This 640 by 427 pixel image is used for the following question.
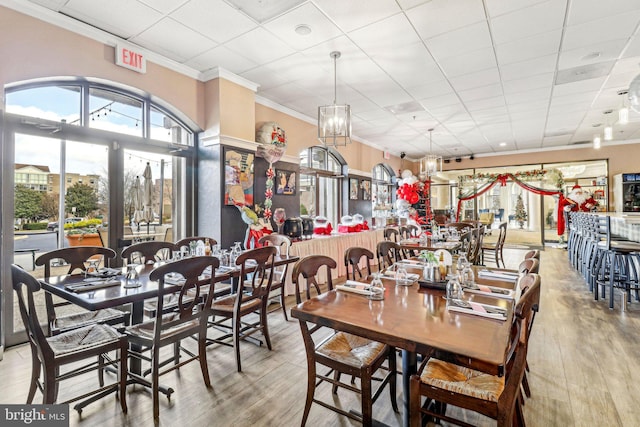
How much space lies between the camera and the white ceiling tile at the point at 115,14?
275cm

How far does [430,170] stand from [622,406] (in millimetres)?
5328

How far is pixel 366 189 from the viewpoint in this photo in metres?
8.01

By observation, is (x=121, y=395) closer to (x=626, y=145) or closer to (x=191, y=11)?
(x=191, y=11)

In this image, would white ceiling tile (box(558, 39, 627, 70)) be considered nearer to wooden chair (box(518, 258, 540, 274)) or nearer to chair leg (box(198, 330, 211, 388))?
wooden chair (box(518, 258, 540, 274))

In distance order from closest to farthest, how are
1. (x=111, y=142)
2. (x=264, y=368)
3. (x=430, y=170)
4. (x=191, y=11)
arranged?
(x=264, y=368)
(x=191, y=11)
(x=111, y=142)
(x=430, y=170)

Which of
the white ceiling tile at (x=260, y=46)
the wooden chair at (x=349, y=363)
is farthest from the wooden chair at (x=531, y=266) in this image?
the white ceiling tile at (x=260, y=46)

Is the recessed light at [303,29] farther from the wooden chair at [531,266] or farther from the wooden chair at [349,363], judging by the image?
the wooden chair at [531,266]

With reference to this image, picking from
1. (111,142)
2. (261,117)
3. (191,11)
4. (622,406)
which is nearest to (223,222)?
(111,142)

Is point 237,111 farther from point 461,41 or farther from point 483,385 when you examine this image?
point 483,385

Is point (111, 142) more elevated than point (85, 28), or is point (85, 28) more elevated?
point (85, 28)

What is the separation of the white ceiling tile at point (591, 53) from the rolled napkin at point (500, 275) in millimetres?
3001

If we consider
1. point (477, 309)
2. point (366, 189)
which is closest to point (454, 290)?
point (477, 309)

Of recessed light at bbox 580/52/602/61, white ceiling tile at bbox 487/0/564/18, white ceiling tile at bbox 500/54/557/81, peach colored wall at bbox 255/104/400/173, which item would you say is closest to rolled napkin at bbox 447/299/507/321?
white ceiling tile at bbox 487/0/564/18

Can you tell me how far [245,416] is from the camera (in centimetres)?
197
